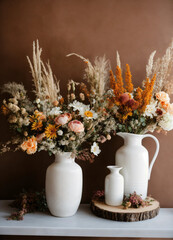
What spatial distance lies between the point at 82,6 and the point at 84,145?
102cm

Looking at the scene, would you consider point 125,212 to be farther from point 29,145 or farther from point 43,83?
point 43,83

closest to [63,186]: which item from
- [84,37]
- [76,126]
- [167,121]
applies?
[76,126]

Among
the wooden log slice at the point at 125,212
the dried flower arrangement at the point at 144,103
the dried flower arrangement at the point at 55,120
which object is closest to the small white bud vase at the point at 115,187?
the wooden log slice at the point at 125,212

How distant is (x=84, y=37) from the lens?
6.75ft

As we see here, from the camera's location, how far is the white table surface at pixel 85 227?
153cm

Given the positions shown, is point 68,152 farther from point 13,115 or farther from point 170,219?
point 170,219

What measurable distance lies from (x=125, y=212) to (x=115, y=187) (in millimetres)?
156

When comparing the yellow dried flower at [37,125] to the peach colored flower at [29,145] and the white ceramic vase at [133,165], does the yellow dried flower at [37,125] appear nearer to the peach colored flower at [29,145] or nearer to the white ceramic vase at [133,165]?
the peach colored flower at [29,145]

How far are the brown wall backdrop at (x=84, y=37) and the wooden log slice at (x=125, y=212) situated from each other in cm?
37

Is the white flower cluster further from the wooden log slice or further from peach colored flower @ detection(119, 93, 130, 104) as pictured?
the wooden log slice

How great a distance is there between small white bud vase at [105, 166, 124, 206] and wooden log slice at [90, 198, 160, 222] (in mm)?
38

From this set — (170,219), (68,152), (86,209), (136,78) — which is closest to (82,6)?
(136,78)

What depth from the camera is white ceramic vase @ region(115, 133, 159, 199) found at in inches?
69.4

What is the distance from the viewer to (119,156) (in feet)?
5.90
